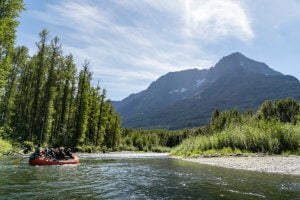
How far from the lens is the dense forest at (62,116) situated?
3453cm

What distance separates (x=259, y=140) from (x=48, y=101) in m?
38.6

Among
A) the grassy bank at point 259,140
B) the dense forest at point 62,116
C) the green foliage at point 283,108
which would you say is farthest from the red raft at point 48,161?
the green foliage at point 283,108

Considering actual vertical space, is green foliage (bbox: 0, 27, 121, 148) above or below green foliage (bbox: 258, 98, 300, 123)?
below

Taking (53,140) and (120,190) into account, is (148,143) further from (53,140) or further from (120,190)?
(120,190)

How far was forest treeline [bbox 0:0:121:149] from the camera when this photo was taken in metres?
54.4

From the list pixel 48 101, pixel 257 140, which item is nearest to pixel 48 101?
pixel 48 101

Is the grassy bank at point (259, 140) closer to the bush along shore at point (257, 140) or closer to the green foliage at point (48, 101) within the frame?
the bush along shore at point (257, 140)

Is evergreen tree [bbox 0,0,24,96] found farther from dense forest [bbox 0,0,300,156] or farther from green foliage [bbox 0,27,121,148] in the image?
green foliage [bbox 0,27,121,148]

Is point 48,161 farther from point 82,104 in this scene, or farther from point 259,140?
point 82,104

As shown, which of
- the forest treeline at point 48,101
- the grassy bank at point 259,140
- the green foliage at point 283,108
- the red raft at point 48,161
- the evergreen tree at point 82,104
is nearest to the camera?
the red raft at point 48,161

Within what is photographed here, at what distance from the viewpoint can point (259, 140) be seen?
36.5 meters

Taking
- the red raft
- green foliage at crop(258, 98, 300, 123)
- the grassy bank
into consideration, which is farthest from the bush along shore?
green foliage at crop(258, 98, 300, 123)

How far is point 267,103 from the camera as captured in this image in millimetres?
122375

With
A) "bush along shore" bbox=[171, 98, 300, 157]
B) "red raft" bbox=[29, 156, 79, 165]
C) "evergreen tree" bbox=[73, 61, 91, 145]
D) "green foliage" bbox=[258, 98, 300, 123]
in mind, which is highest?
"green foliage" bbox=[258, 98, 300, 123]
